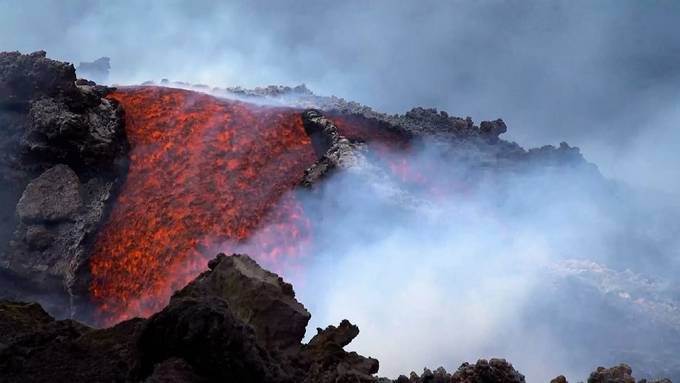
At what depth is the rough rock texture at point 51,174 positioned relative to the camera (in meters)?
13.1

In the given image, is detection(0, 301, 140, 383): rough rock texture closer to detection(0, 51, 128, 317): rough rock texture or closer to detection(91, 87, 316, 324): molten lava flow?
detection(91, 87, 316, 324): molten lava flow

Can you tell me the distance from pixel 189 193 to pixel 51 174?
11.7 feet

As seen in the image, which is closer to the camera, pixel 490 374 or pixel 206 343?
pixel 206 343

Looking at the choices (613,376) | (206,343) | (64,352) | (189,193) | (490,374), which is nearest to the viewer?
(206,343)

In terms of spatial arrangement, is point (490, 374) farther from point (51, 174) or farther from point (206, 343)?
point (51, 174)

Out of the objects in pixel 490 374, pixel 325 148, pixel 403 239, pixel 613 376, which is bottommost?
pixel 490 374

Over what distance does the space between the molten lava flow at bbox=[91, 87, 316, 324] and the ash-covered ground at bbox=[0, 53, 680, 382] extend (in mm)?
125

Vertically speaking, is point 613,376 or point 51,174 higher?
point 51,174

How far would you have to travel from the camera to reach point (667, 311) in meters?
13.0

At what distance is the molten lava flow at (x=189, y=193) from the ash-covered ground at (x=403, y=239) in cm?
12

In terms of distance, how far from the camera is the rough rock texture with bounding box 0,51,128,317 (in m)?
13.1

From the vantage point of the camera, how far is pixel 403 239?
50.3 ft

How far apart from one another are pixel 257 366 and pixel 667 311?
38.9 ft

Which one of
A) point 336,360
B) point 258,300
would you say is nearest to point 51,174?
point 258,300
